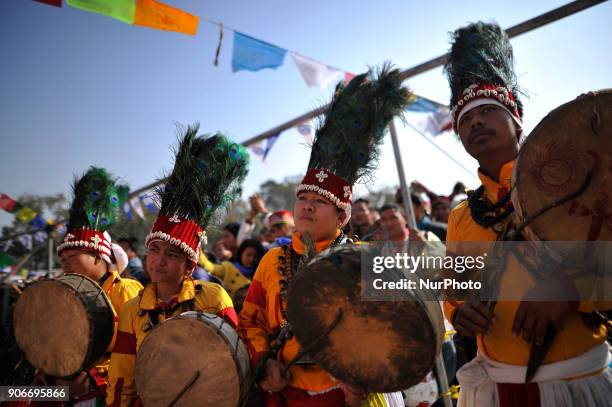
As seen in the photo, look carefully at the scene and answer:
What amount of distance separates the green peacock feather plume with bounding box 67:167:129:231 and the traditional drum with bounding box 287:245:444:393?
273 centimetres

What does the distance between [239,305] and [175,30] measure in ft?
12.5

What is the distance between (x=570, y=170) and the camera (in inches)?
52.1

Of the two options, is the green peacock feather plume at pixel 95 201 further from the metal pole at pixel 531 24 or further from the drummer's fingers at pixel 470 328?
the drummer's fingers at pixel 470 328

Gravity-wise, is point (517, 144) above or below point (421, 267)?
above

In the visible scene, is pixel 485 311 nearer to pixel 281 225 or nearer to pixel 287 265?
pixel 287 265

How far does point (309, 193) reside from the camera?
2449mm

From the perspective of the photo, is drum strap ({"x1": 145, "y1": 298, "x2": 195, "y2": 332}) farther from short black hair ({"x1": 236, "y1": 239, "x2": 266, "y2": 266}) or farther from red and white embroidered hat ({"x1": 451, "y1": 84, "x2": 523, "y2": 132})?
short black hair ({"x1": 236, "y1": 239, "x2": 266, "y2": 266})

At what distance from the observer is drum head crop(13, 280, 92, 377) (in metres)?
2.45

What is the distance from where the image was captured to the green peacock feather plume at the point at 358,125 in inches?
98.6

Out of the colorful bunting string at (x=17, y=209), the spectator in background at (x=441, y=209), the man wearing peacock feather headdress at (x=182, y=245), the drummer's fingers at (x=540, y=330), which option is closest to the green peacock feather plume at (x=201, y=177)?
the man wearing peacock feather headdress at (x=182, y=245)

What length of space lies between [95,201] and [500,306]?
137 inches

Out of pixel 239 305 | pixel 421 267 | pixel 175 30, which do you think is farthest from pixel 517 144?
pixel 175 30

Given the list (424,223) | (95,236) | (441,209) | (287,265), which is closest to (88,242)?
(95,236)

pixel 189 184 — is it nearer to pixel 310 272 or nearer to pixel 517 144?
pixel 310 272
